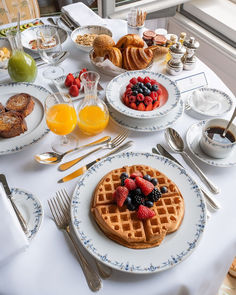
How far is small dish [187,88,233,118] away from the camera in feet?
4.71

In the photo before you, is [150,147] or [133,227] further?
[150,147]

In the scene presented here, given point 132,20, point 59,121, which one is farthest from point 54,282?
point 132,20

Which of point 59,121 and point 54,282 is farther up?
point 59,121

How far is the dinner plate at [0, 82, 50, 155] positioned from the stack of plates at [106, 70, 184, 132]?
334 millimetres

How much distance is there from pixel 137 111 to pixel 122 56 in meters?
0.46

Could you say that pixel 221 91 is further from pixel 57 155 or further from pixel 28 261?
pixel 28 261

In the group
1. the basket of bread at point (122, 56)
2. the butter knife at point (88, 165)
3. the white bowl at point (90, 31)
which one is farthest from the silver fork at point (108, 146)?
the white bowl at point (90, 31)

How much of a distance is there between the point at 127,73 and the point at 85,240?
0.95m

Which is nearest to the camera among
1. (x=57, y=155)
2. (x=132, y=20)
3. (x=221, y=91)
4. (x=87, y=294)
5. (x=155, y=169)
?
(x=87, y=294)

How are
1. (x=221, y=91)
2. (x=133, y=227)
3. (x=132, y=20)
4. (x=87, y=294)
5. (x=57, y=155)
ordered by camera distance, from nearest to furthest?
(x=87, y=294), (x=133, y=227), (x=57, y=155), (x=221, y=91), (x=132, y=20)

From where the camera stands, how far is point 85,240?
91 centimetres

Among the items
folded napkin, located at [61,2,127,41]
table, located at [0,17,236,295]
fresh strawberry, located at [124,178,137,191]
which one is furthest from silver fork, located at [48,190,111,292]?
folded napkin, located at [61,2,127,41]

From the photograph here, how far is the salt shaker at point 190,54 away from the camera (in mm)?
1681

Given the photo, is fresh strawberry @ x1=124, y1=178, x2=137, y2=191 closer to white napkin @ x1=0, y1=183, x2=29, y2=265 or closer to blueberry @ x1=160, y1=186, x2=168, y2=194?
blueberry @ x1=160, y1=186, x2=168, y2=194
